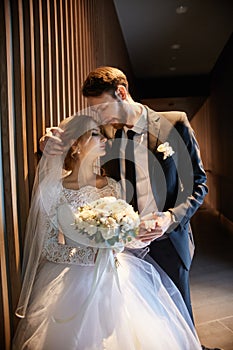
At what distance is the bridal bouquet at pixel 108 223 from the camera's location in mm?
1292

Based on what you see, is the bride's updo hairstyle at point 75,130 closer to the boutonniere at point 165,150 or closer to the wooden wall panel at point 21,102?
the wooden wall panel at point 21,102

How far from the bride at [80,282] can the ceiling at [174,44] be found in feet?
11.2

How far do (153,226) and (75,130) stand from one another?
0.55 m

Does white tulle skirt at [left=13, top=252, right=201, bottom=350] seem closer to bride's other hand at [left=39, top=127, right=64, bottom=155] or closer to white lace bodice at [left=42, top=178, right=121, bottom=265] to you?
white lace bodice at [left=42, top=178, right=121, bottom=265]

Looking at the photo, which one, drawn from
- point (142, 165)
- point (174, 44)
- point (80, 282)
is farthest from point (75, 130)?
point (174, 44)

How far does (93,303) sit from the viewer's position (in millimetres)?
1420

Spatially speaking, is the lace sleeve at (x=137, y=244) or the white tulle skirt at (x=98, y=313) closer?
the white tulle skirt at (x=98, y=313)

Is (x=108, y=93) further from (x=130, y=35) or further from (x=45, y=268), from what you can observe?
(x=130, y=35)

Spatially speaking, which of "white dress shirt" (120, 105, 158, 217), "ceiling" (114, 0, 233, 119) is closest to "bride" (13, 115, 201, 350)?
"white dress shirt" (120, 105, 158, 217)

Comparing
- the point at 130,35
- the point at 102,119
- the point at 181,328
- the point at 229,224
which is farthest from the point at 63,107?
the point at 229,224

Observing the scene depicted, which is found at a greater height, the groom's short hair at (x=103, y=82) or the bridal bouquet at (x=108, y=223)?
the groom's short hair at (x=103, y=82)

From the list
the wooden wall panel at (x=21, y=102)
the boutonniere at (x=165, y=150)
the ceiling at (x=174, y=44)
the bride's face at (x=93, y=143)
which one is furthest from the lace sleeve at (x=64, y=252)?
the ceiling at (x=174, y=44)

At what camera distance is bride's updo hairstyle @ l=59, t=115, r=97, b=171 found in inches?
61.6

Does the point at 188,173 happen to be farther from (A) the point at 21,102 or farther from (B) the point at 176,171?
(A) the point at 21,102
